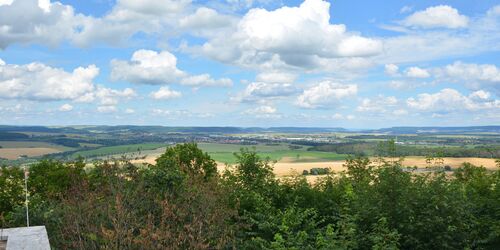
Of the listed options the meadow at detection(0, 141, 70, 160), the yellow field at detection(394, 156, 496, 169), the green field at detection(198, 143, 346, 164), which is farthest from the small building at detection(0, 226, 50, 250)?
the meadow at detection(0, 141, 70, 160)

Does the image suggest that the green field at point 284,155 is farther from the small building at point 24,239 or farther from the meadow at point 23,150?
the small building at point 24,239

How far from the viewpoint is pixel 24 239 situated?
879 centimetres

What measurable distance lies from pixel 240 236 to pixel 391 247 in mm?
7224

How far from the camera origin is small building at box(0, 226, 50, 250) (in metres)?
8.28

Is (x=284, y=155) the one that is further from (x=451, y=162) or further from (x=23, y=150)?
(x=23, y=150)

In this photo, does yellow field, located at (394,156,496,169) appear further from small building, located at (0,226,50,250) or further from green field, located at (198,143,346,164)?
green field, located at (198,143,346,164)

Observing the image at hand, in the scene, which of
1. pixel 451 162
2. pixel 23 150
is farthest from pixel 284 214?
pixel 23 150

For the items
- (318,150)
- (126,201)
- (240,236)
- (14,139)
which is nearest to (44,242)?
(126,201)

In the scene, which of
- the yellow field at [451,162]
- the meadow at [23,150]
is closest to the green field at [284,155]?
the yellow field at [451,162]

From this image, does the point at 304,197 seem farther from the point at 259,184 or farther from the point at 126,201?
the point at 126,201

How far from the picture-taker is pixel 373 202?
19.8m

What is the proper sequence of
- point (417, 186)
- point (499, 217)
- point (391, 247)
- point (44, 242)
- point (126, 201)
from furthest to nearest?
point (499, 217) < point (417, 186) < point (126, 201) < point (391, 247) < point (44, 242)

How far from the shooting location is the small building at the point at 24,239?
8281mm

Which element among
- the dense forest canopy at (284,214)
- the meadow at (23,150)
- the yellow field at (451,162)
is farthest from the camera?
the meadow at (23,150)
